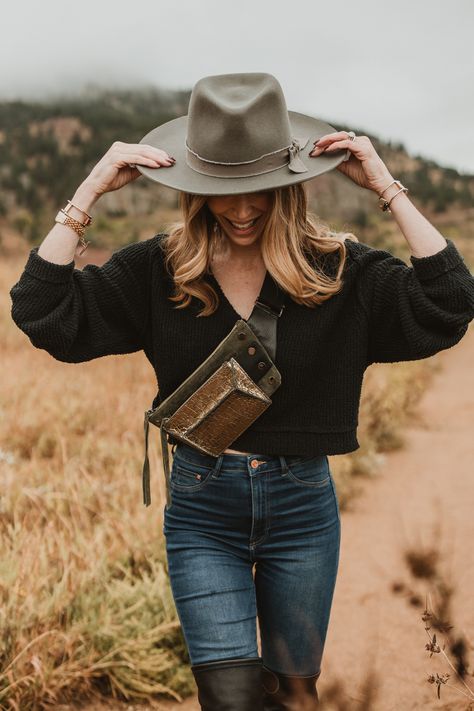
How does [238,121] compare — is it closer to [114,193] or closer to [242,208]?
[242,208]

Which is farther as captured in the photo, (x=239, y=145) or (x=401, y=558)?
(x=239, y=145)

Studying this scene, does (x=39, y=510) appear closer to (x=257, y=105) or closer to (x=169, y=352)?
(x=169, y=352)

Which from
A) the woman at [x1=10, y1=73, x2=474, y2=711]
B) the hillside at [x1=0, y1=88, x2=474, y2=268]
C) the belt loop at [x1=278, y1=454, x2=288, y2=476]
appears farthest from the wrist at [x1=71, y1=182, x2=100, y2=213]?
the hillside at [x1=0, y1=88, x2=474, y2=268]

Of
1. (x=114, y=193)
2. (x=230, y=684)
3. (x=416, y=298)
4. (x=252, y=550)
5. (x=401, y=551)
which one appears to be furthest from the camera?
(x=114, y=193)

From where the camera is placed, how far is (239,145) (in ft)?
7.32

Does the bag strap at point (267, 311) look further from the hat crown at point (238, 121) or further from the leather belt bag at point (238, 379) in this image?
the hat crown at point (238, 121)

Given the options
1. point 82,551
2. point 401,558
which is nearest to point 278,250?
point 401,558

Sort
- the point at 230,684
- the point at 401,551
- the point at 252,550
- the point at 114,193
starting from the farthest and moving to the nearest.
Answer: the point at 114,193 < the point at 252,550 < the point at 230,684 < the point at 401,551

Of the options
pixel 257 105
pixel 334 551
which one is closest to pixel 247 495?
pixel 334 551

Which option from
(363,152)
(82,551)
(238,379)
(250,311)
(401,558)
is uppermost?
(363,152)

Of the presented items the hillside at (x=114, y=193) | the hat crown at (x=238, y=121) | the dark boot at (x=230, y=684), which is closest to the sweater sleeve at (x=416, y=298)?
the hat crown at (x=238, y=121)

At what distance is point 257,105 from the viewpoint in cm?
222

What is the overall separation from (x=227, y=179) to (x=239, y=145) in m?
0.10

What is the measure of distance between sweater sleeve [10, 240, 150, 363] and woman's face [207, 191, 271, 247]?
259 mm
